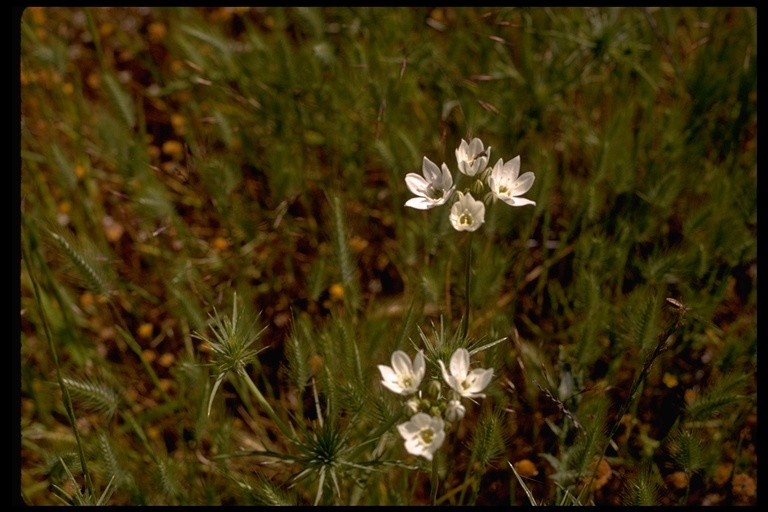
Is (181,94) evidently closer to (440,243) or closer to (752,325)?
(440,243)

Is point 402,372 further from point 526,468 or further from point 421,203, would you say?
point 526,468

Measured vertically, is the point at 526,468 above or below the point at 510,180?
below

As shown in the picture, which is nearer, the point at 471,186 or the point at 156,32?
the point at 471,186

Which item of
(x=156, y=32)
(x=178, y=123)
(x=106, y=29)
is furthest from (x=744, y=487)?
(x=106, y=29)

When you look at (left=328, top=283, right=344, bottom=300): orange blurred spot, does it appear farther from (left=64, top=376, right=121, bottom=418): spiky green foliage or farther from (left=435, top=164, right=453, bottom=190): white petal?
(left=435, top=164, right=453, bottom=190): white petal

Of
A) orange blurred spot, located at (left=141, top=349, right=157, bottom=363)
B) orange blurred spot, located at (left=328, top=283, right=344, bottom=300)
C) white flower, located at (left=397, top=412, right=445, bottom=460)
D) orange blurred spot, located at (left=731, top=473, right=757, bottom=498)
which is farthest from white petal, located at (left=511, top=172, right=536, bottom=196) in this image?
orange blurred spot, located at (left=141, top=349, right=157, bottom=363)

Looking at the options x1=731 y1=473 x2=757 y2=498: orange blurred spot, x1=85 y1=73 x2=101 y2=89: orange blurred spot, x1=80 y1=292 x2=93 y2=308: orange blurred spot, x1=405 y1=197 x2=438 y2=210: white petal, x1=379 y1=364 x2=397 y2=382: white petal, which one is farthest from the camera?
x1=85 y1=73 x2=101 y2=89: orange blurred spot
